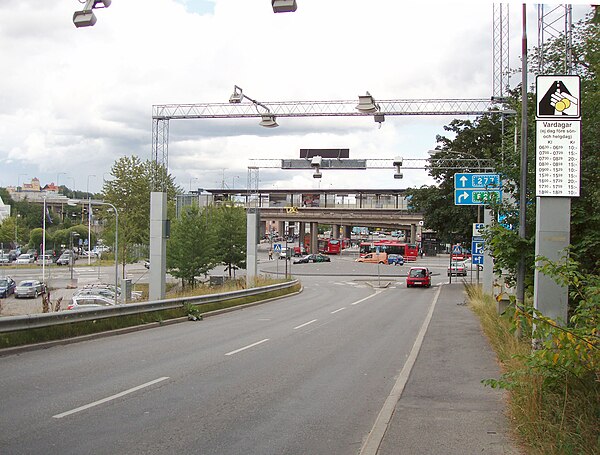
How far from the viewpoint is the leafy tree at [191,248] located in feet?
136

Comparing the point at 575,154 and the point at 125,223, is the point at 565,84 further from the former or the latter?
the point at 125,223

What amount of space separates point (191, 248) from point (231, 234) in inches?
438

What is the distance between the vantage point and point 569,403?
6270mm

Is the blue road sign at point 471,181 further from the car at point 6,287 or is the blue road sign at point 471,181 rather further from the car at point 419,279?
the car at point 6,287

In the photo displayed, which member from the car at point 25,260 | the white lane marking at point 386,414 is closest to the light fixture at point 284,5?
the white lane marking at point 386,414

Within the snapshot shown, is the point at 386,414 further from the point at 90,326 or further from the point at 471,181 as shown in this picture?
the point at 471,181

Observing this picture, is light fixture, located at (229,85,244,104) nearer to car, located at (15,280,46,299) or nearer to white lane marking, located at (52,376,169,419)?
white lane marking, located at (52,376,169,419)

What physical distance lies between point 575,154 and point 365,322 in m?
14.6

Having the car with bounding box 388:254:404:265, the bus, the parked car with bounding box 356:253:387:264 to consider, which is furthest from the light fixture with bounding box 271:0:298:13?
the bus

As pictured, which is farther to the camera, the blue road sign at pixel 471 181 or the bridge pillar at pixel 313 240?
the bridge pillar at pixel 313 240

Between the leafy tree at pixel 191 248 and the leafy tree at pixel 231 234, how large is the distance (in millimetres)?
9002

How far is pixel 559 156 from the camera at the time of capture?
9203 millimetres

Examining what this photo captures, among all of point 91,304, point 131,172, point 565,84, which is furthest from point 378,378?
point 131,172

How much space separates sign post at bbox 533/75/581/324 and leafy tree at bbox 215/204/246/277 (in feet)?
142
